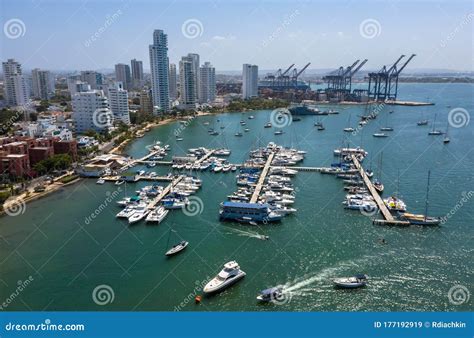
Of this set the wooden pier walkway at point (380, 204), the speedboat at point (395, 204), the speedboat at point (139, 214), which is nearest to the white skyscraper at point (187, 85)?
the wooden pier walkway at point (380, 204)

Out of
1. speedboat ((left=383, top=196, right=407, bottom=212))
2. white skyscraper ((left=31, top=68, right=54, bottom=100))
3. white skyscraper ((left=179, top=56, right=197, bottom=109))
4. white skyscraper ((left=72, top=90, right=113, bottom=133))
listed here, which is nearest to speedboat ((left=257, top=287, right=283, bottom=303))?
speedboat ((left=383, top=196, right=407, bottom=212))

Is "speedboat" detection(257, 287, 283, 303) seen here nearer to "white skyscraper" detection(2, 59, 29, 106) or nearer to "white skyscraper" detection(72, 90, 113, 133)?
"white skyscraper" detection(72, 90, 113, 133)

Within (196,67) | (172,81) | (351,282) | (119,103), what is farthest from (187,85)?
(351,282)

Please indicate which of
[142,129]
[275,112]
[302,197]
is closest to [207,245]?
[302,197]

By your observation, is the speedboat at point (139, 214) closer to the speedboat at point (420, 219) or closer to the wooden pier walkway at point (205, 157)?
the wooden pier walkway at point (205, 157)

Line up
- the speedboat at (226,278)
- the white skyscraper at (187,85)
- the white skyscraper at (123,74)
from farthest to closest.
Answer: the white skyscraper at (123,74), the white skyscraper at (187,85), the speedboat at (226,278)

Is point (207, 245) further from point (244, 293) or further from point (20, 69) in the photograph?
point (20, 69)

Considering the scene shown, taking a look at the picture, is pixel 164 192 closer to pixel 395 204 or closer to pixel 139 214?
pixel 139 214
